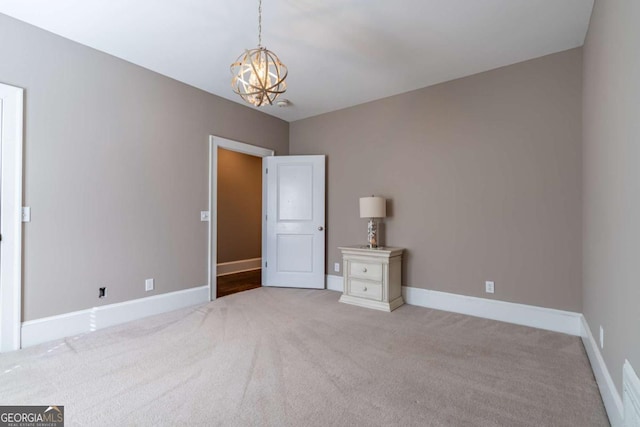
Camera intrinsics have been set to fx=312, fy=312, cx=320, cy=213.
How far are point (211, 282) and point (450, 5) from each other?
12.5 feet

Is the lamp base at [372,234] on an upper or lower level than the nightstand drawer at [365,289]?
upper

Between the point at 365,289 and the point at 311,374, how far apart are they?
5.83ft

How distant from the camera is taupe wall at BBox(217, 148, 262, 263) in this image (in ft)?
20.1

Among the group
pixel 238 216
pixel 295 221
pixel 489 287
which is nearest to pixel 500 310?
pixel 489 287

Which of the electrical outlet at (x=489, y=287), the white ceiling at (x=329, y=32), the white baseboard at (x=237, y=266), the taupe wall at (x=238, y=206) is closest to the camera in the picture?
the white ceiling at (x=329, y=32)

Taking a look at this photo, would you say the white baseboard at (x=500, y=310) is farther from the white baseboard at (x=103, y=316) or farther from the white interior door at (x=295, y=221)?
Answer: the white baseboard at (x=103, y=316)

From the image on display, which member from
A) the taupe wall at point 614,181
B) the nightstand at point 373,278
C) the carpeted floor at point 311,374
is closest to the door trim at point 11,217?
the carpeted floor at point 311,374

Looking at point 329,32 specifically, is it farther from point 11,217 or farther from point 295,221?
point 11,217

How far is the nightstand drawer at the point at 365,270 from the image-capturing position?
145 inches

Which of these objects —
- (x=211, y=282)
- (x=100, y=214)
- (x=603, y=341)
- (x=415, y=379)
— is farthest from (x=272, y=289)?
(x=603, y=341)
